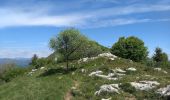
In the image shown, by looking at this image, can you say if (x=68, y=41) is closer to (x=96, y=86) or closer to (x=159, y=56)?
(x=96, y=86)

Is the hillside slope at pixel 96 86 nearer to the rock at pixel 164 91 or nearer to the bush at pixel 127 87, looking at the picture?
the bush at pixel 127 87

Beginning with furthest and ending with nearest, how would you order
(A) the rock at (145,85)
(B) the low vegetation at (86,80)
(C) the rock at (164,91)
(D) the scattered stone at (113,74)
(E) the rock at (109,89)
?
(D) the scattered stone at (113,74) → (A) the rock at (145,85) → (B) the low vegetation at (86,80) → (E) the rock at (109,89) → (C) the rock at (164,91)

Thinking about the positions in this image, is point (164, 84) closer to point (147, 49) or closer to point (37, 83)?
point (37, 83)

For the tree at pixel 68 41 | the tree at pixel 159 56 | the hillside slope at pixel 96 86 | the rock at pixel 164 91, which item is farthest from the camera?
the tree at pixel 159 56

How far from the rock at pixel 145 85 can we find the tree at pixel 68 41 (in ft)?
77.6

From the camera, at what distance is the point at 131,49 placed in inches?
4326

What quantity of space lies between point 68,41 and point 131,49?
47.8 meters

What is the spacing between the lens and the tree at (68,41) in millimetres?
65250

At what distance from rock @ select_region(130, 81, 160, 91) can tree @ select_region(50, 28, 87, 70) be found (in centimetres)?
2365

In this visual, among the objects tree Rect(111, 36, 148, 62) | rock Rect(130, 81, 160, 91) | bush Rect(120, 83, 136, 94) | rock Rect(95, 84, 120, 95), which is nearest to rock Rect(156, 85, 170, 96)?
rock Rect(130, 81, 160, 91)

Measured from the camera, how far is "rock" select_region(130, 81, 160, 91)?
41.9 m

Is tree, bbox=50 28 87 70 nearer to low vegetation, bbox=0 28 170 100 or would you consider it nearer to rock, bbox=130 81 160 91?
low vegetation, bbox=0 28 170 100

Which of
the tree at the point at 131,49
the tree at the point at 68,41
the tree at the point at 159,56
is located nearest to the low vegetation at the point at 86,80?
the tree at the point at 68,41

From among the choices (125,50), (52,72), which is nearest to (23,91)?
(52,72)
